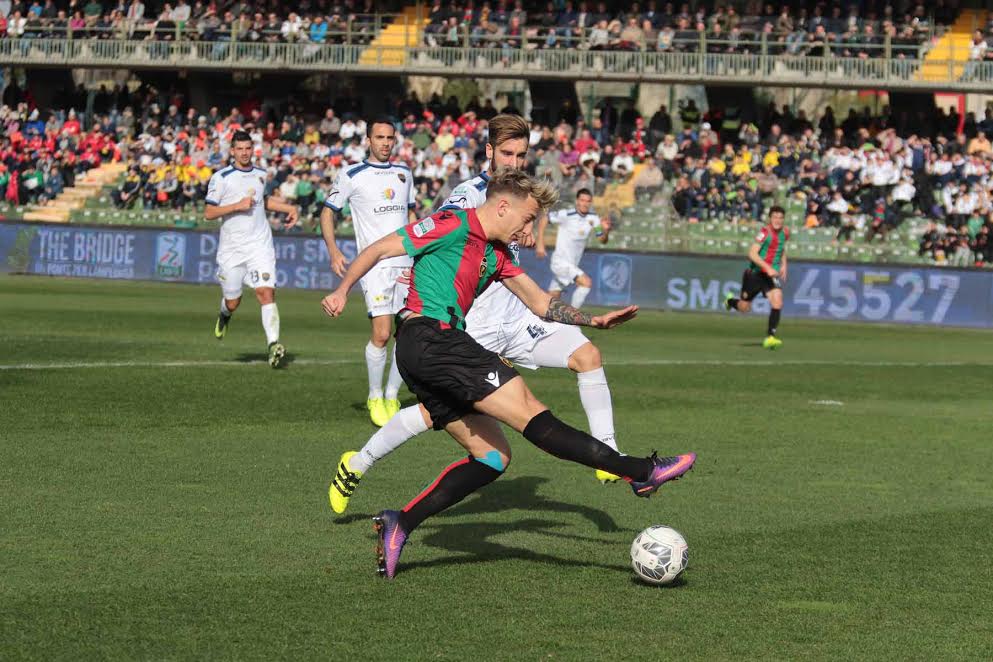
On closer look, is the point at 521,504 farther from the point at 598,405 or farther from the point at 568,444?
the point at 568,444

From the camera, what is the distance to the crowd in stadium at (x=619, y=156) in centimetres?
3344

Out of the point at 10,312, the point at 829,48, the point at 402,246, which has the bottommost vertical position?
the point at 10,312

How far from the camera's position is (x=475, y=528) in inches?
Answer: 325

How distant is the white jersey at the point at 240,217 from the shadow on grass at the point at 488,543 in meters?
9.26

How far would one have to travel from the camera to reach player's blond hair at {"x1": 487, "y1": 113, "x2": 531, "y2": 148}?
870 cm

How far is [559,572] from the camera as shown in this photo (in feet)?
23.5

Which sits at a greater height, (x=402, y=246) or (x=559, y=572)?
(x=402, y=246)

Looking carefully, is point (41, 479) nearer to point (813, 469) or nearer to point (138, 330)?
point (813, 469)

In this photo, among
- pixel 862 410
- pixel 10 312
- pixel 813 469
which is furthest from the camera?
pixel 10 312

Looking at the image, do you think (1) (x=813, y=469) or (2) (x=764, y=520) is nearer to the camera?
(2) (x=764, y=520)

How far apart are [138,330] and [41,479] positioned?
39.5ft

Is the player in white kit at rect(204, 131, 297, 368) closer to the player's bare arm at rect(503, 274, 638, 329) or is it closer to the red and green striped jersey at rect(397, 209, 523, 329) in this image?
the player's bare arm at rect(503, 274, 638, 329)

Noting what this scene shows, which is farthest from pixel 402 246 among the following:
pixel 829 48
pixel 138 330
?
pixel 829 48

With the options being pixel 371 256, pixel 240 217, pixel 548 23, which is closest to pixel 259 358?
pixel 240 217
